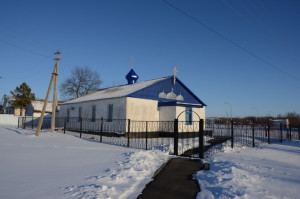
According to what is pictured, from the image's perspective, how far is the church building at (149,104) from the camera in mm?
17656

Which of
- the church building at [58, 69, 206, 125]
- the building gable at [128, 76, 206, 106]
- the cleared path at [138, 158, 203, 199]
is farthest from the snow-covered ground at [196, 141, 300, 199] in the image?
the building gable at [128, 76, 206, 106]

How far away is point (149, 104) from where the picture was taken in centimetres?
1881

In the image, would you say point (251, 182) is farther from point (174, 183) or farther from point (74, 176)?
point (74, 176)

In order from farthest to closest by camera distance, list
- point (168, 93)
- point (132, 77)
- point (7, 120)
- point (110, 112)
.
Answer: point (7, 120) → point (132, 77) → point (168, 93) → point (110, 112)

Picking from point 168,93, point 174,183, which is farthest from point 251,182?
point 168,93

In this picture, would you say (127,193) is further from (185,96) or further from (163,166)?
(185,96)

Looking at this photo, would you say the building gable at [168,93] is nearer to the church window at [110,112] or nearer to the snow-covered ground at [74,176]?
the church window at [110,112]

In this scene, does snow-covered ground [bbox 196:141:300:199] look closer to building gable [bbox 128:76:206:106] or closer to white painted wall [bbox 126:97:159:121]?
white painted wall [bbox 126:97:159:121]

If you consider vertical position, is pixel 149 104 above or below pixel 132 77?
below

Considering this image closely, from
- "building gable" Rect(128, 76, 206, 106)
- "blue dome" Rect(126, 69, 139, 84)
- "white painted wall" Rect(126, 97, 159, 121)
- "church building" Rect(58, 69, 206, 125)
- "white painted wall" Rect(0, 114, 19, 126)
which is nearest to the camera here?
"white painted wall" Rect(126, 97, 159, 121)

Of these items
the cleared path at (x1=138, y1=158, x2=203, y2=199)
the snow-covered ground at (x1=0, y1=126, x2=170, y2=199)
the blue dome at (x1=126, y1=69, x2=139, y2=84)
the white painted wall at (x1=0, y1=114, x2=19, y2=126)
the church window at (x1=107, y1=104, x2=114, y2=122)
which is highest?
the blue dome at (x1=126, y1=69, x2=139, y2=84)

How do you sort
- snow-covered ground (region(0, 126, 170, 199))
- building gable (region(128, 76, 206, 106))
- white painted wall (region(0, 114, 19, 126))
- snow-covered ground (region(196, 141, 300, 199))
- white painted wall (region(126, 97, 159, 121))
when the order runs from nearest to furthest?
snow-covered ground (region(0, 126, 170, 199)) < snow-covered ground (region(196, 141, 300, 199)) < white painted wall (region(126, 97, 159, 121)) < building gable (region(128, 76, 206, 106)) < white painted wall (region(0, 114, 19, 126))

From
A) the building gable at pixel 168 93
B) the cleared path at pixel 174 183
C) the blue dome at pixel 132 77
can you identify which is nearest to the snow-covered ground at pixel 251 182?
the cleared path at pixel 174 183

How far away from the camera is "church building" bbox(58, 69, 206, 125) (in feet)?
57.9
